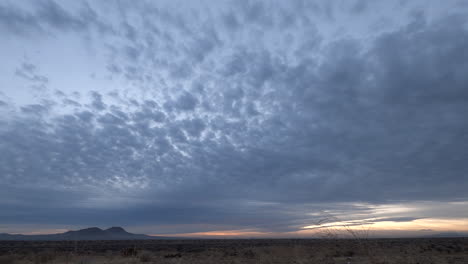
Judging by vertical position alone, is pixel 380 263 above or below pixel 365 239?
below

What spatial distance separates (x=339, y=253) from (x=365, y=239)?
26.2m

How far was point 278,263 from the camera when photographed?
2186 cm

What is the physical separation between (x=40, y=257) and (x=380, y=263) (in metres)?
30.2

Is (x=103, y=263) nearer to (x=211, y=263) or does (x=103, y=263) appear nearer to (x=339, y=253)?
(x=211, y=263)

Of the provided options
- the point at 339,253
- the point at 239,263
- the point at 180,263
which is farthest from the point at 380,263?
the point at 339,253

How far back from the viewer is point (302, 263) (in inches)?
853

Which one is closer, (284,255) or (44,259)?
(284,255)

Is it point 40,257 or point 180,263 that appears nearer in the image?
point 180,263

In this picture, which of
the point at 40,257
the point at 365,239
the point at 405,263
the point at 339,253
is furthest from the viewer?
the point at 339,253

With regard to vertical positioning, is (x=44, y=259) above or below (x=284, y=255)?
below

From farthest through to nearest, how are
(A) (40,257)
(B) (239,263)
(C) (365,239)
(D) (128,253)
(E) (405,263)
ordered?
(D) (128,253)
(A) (40,257)
(B) (239,263)
(E) (405,263)
(C) (365,239)

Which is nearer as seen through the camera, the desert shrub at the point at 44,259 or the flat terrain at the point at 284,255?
the flat terrain at the point at 284,255

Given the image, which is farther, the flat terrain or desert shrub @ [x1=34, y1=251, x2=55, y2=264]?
desert shrub @ [x1=34, y1=251, x2=55, y2=264]

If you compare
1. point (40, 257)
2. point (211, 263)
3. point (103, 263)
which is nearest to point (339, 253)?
point (211, 263)
